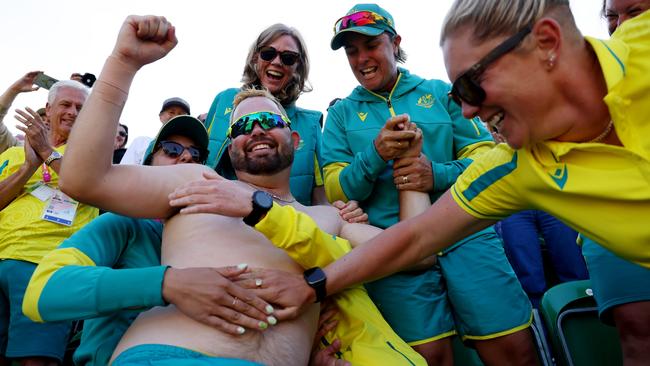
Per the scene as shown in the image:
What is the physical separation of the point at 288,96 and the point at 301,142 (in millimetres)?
517

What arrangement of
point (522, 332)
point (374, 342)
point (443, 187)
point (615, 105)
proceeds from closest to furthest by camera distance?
point (615, 105), point (374, 342), point (522, 332), point (443, 187)

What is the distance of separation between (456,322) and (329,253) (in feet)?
3.80

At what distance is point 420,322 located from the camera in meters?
2.94

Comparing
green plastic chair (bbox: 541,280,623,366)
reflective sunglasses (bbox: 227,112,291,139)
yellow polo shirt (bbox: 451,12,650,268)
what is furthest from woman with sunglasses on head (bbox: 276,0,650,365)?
green plastic chair (bbox: 541,280,623,366)

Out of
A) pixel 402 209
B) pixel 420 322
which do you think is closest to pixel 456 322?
pixel 420 322

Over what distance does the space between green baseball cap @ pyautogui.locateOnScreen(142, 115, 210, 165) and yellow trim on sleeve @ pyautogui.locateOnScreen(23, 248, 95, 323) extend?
3.81 ft

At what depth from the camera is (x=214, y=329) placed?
2.04 meters

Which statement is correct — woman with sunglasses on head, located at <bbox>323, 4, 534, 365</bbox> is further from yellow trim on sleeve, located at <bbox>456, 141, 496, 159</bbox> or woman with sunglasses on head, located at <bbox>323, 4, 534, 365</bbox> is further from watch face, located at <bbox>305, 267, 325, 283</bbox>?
watch face, located at <bbox>305, 267, 325, 283</bbox>

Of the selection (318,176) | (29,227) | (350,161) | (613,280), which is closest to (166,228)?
(350,161)

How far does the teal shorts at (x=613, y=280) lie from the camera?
2535 millimetres

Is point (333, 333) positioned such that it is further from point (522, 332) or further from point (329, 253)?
point (522, 332)

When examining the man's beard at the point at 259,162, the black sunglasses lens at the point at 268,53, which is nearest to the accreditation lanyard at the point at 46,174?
the man's beard at the point at 259,162

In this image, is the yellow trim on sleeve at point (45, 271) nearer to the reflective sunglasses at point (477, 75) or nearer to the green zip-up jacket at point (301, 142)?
the green zip-up jacket at point (301, 142)

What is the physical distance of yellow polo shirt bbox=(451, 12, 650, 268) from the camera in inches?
67.5
